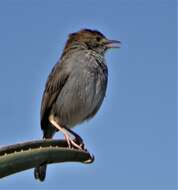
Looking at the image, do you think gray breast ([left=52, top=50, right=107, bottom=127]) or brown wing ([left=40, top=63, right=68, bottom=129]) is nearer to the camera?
gray breast ([left=52, top=50, right=107, bottom=127])

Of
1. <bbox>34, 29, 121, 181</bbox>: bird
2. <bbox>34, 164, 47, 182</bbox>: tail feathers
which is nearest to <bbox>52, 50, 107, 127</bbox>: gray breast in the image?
<bbox>34, 29, 121, 181</bbox>: bird

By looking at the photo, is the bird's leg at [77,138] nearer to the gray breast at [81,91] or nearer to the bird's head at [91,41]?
the gray breast at [81,91]

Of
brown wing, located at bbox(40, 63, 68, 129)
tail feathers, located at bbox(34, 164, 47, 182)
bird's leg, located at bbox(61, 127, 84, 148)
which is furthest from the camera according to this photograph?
brown wing, located at bbox(40, 63, 68, 129)

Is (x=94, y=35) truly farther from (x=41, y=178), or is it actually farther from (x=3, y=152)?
(x=3, y=152)

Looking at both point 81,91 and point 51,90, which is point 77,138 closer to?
point 81,91

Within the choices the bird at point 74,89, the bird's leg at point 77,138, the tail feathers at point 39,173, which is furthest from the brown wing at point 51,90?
the tail feathers at point 39,173

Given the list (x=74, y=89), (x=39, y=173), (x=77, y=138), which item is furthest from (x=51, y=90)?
(x=39, y=173)

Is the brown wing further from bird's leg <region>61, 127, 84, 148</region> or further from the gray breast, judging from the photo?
bird's leg <region>61, 127, 84, 148</region>
